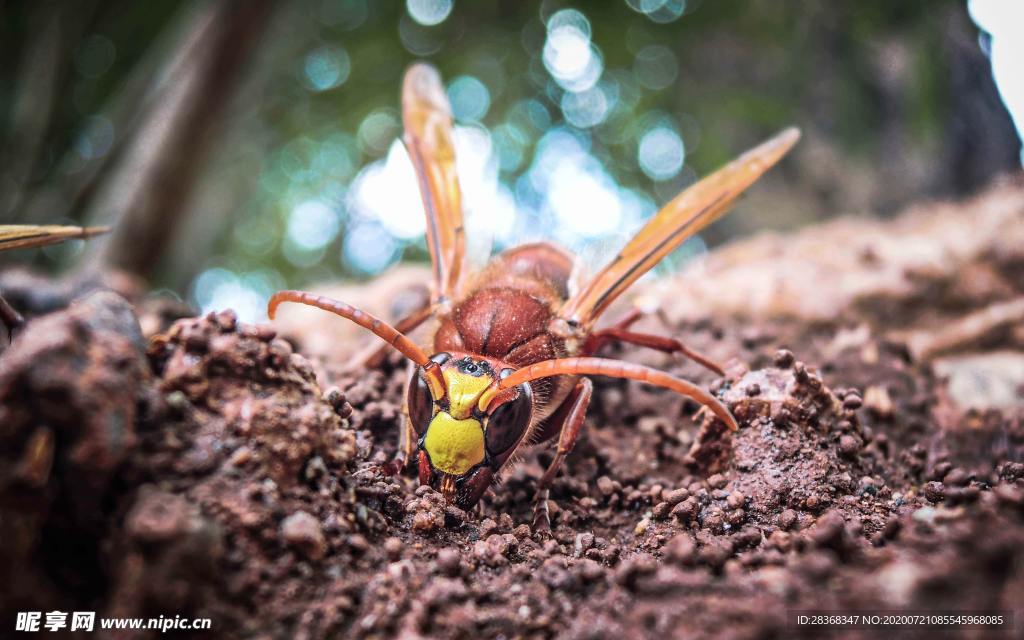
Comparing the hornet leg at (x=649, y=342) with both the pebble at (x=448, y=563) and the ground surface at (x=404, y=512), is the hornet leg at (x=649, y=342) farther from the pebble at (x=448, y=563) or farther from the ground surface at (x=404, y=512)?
the pebble at (x=448, y=563)

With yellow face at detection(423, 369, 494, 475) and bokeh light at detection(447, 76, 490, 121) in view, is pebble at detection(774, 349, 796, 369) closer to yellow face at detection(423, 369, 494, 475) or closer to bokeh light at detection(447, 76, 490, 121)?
yellow face at detection(423, 369, 494, 475)

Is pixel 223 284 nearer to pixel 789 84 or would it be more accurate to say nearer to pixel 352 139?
pixel 352 139

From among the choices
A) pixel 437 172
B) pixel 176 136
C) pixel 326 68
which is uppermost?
pixel 326 68

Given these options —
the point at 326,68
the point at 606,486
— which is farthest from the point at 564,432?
A: the point at 326,68

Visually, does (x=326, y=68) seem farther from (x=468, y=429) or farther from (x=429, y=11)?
(x=468, y=429)

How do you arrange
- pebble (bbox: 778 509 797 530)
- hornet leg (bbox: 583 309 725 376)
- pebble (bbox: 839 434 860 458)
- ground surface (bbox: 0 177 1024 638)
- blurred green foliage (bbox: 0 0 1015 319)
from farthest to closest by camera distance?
1. blurred green foliage (bbox: 0 0 1015 319)
2. hornet leg (bbox: 583 309 725 376)
3. pebble (bbox: 839 434 860 458)
4. pebble (bbox: 778 509 797 530)
5. ground surface (bbox: 0 177 1024 638)

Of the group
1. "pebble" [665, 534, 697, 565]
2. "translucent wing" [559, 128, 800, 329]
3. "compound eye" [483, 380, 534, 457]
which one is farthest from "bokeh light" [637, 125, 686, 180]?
"pebble" [665, 534, 697, 565]
